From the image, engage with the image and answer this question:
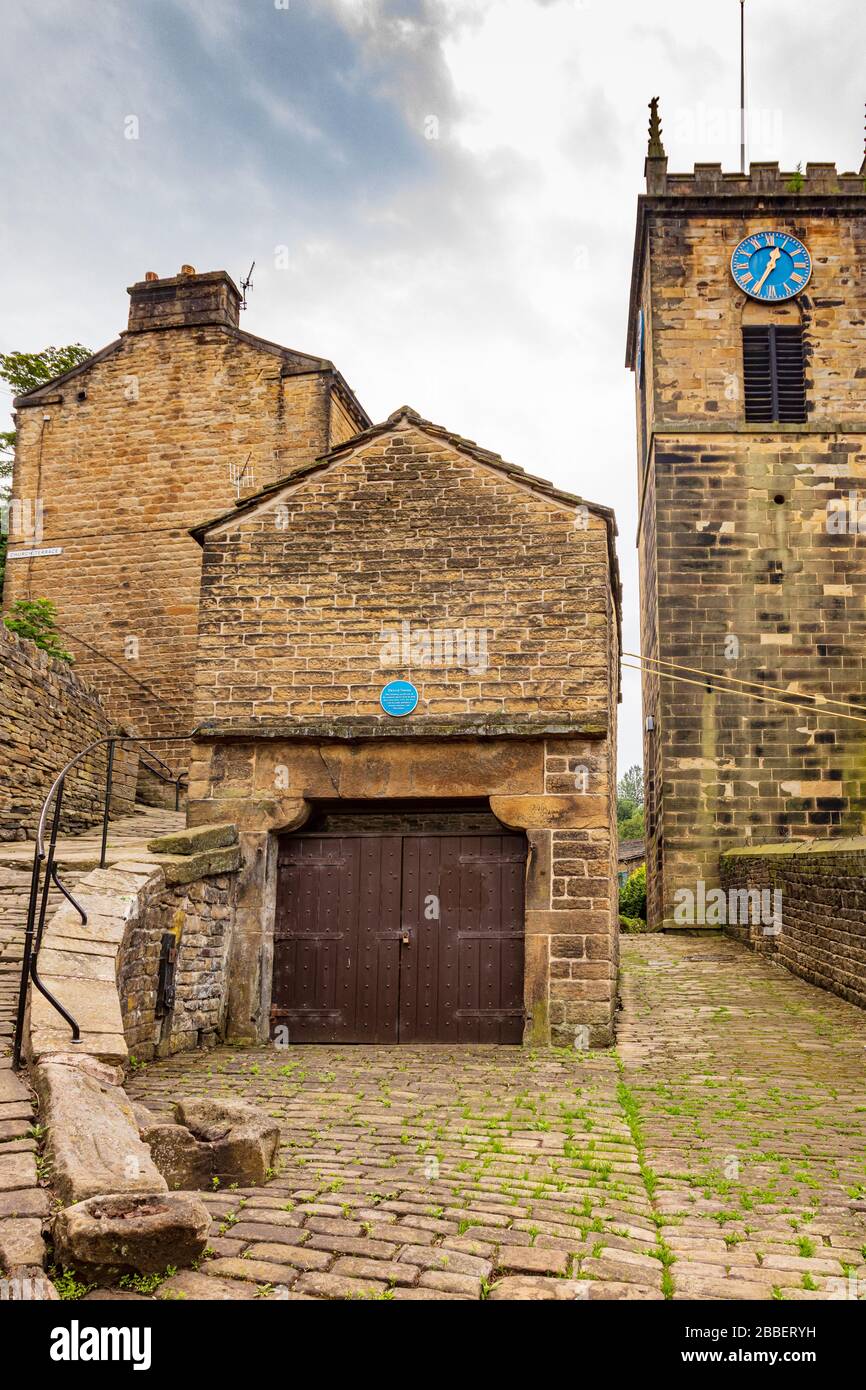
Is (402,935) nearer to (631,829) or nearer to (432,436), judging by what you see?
(432,436)

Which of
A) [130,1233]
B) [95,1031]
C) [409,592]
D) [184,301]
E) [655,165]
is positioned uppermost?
[655,165]

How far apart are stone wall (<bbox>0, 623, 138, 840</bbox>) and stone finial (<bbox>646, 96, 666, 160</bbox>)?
14021mm

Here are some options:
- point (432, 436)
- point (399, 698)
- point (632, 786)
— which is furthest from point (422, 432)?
point (632, 786)

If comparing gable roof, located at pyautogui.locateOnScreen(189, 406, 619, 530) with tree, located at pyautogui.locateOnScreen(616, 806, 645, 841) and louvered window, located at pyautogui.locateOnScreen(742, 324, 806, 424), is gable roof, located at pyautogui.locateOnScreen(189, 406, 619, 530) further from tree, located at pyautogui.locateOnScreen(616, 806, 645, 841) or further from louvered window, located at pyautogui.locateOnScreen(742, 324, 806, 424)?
tree, located at pyautogui.locateOnScreen(616, 806, 645, 841)

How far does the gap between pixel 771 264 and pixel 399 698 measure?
1376 cm

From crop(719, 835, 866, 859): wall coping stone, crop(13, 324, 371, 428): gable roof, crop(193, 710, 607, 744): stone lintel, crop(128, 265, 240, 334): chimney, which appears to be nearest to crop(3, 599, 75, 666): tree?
crop(13, 324, 371, 428): gable roof

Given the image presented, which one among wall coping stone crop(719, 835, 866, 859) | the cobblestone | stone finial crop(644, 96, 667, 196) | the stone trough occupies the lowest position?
the cobblestone

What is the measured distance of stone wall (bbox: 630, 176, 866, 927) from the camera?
57.1ft

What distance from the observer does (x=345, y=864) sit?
9.91 m

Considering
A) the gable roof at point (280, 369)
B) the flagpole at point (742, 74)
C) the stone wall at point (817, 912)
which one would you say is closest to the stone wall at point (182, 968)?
the stone wall at point (817, 912)

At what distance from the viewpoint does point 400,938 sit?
966cm
